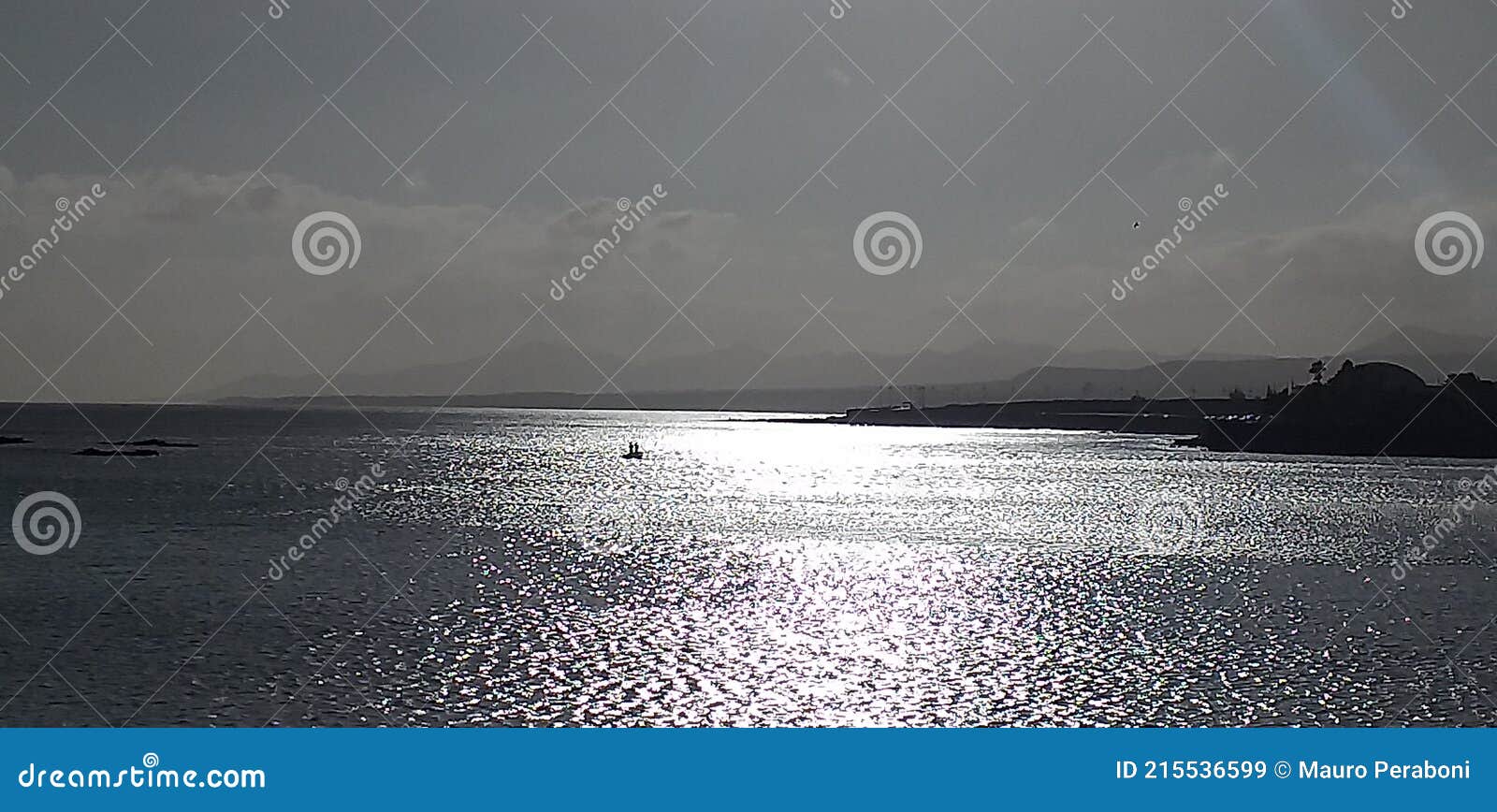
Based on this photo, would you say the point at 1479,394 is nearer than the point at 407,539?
No

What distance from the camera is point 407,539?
4759 centimetres

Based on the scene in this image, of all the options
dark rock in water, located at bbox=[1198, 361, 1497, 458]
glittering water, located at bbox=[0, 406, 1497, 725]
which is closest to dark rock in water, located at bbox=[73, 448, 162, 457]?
glittering water, located at bbox=[0, 406, 1497, 725]

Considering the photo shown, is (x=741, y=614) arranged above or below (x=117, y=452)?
below

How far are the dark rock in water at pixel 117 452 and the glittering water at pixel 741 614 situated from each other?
3645cm

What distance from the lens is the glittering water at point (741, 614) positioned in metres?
21.2

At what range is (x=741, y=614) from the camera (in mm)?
30547

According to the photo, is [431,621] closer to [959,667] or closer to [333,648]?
[333,648]

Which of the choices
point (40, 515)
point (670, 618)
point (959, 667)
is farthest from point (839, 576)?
point (40, 515)

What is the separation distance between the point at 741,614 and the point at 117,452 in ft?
328

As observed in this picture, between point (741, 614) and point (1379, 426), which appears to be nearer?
point (741, 614)

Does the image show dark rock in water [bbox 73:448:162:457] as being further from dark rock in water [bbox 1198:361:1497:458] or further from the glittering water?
dark rock in water [bbox 1198:361:1497:458]

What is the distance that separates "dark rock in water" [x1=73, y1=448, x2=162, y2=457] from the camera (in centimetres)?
10631

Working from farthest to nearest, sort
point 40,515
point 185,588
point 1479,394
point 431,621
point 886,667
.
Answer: point 1479,394
point 40,515
point 185,588
point 431,621
point 886,667

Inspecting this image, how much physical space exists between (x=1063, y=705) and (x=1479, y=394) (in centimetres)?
13908
